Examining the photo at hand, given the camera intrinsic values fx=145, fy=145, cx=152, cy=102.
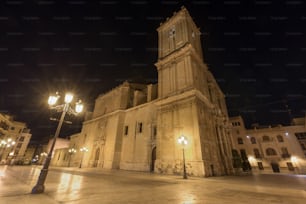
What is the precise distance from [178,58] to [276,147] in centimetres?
3133

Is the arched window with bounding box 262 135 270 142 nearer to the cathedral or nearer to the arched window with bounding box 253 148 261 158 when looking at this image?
the arched window with bounding box 253 148 261 158

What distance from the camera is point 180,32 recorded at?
21516 millimetres

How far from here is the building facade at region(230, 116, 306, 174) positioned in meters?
29.5

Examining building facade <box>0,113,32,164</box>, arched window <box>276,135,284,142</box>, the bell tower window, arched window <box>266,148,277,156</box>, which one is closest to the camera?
the bell tower window

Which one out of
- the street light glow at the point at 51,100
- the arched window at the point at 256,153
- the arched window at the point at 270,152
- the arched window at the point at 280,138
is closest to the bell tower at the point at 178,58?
the street light glow at the point at 51,100

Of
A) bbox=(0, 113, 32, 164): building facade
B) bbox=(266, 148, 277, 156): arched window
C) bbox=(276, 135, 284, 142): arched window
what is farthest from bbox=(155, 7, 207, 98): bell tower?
bbox=(0, 113, 32, 164): building facade

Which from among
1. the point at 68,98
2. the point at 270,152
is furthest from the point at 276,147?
the point at 68,98

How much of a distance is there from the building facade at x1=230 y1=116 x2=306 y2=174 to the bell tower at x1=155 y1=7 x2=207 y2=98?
2007cm

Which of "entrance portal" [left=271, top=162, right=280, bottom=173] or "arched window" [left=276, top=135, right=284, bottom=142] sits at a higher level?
"arched window" [left=276, top=135, right=284, bottom=142]

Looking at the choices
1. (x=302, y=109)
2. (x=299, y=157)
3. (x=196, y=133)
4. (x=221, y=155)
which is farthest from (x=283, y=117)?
(x=196, y=133)

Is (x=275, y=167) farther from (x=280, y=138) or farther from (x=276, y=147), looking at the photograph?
(x=280, y=138)

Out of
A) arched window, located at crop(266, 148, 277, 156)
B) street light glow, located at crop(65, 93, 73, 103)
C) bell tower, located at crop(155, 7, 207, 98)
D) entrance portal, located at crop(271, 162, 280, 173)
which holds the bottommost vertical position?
entrance portal, located at crop(271, 162, 280, 173)

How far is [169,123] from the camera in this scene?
17.1 meters

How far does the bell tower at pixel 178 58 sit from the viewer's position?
18.1m
